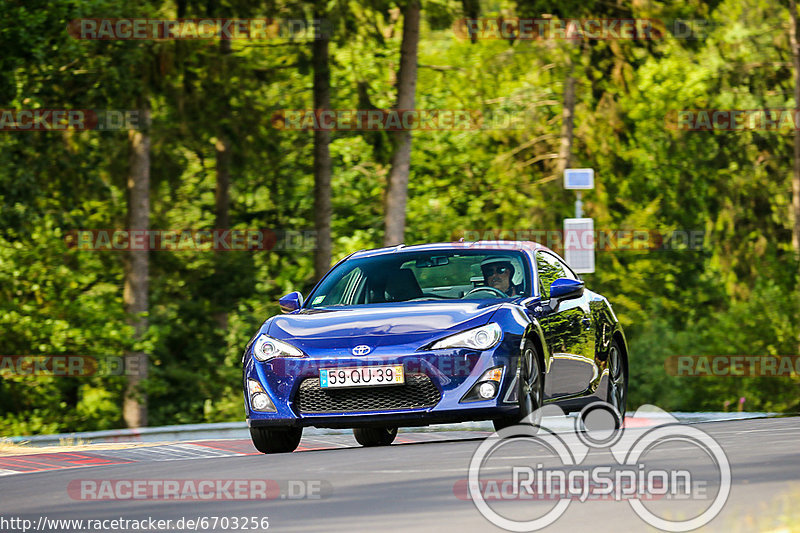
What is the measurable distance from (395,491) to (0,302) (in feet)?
79.3

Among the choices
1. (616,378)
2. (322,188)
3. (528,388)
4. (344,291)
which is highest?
(322,188)

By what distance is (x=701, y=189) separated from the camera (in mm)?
43562

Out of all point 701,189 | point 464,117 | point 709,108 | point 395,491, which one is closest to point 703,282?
point 701,189

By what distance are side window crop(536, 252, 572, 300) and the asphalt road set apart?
135 cm

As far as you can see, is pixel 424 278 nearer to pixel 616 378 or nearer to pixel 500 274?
pixel 500 274

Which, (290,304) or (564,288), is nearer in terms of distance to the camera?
(564,288)

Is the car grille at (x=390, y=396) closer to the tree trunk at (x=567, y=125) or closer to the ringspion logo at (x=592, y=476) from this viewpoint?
the ringspion logo at (x=592, y=476)

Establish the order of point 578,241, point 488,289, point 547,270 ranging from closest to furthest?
point 488,289 < point 547,270 < point 578,241

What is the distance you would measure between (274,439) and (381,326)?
147cm

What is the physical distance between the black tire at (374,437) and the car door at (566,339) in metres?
1.79

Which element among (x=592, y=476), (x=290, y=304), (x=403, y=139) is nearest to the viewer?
(x=592, y=476)

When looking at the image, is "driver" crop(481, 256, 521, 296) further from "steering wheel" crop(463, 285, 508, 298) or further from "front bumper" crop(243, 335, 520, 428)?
"front bumper" crop(243, 335, 520, 428)

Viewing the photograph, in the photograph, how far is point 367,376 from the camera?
10617mm

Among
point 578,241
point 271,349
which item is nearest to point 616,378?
point 271,349
